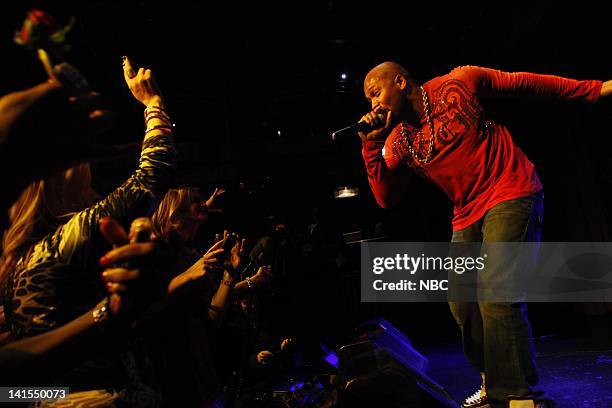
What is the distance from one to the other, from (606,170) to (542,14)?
7.72ft

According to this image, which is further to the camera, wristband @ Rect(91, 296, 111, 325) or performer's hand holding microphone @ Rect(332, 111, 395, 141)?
performer's hand holding microphone @ Rect(332, 111, 395, 141)

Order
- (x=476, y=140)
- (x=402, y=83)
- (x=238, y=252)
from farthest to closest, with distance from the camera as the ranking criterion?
(x=238, y=252)
(x=402, y=83)
(x=476, y=140)

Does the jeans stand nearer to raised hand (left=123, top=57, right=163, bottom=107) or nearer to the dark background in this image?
raised hand (left=123, top=57, right=163, bottom=107)

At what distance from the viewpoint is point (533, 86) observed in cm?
219

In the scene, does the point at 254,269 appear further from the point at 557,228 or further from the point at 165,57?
the point at 557,228

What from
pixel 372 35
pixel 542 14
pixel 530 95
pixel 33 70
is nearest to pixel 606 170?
pixel 542 14

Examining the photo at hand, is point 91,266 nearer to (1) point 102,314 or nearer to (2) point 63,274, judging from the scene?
(2) point 63,274

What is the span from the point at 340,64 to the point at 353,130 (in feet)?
13.7

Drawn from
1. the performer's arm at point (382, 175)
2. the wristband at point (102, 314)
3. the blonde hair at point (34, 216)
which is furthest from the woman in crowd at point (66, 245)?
the performer's arm at point (382, 175)

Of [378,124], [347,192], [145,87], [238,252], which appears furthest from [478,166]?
[347,192]

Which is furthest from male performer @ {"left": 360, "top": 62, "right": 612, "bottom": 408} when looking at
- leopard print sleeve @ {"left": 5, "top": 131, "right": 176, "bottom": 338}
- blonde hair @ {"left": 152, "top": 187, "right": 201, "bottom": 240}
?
leopard print sleeve @ {"left": 5, "top": 131, "right": 176, "bottom": 338}

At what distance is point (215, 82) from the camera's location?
20.9 feet

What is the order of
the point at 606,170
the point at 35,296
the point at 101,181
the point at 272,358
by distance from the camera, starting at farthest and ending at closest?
the point at 101,181
the point at 606,170
the point at 272,358
the point at 35,296

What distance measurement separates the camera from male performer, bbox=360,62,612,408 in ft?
6.10
